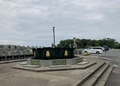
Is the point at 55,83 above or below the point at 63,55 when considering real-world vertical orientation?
below

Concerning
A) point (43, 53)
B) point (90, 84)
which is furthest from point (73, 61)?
point (90, 84)

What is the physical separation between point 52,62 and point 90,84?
5486 millimetres

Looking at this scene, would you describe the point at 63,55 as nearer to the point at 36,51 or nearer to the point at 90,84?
the point at 36,51

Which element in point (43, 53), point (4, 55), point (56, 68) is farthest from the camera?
point (4, 55)

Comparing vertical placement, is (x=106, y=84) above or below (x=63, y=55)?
below

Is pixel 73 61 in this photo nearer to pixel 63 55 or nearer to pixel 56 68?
pixel 63 55

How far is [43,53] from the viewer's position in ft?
48.9

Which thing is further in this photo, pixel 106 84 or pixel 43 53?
pixel 43 53

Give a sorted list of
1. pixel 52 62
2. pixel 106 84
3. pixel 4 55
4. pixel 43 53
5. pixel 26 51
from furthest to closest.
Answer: pixel 26 51 < pixel 4 55 < pixel 43 53 < pixel 52 62 < pixel 106 84

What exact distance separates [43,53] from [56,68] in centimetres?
315

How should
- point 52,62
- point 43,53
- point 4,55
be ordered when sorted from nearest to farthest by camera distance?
point 52,62 → point 43,53 → point 4,55

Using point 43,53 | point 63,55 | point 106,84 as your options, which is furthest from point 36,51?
point 106,84

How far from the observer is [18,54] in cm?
2598

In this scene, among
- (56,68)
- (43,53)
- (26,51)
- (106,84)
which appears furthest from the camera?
(26,51)
